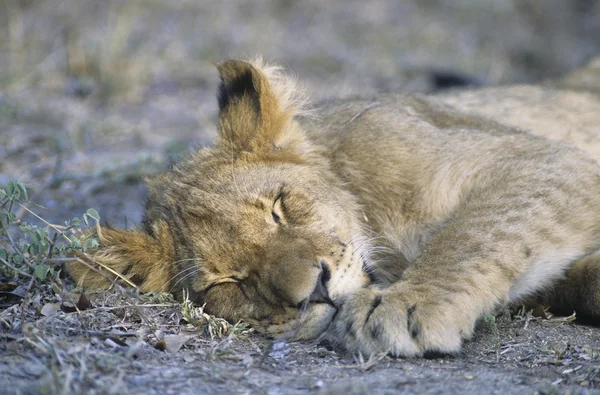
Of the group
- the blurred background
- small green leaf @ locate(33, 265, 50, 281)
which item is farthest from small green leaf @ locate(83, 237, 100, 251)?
the blurred background

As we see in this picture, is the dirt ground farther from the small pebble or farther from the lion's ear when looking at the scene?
the lion's ear

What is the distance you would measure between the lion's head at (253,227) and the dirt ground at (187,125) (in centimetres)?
15

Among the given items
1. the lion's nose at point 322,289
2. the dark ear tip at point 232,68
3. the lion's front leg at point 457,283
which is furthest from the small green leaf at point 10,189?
the lion's front leg at point 457,283

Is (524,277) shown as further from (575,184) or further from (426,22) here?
(426,22)

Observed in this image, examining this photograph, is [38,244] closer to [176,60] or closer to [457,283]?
[457,283]

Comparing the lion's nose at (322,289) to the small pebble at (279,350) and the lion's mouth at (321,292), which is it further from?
the small pebble at (279,350)

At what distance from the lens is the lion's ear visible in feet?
12.8

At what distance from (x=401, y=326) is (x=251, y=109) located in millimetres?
1526

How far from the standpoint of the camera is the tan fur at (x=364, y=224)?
3205mm

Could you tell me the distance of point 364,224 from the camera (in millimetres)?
3922

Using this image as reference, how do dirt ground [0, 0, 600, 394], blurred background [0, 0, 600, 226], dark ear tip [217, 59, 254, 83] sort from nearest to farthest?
1. dirt ground [0, 0, 600, 394]
2. dark ear tip [217, 59, 254, 83]
3. blurred background [0, 0, 600, 226]

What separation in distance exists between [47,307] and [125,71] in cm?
521

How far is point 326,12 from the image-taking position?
12.0 m

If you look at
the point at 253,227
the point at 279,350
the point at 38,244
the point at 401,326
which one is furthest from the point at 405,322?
the point at 38,244
